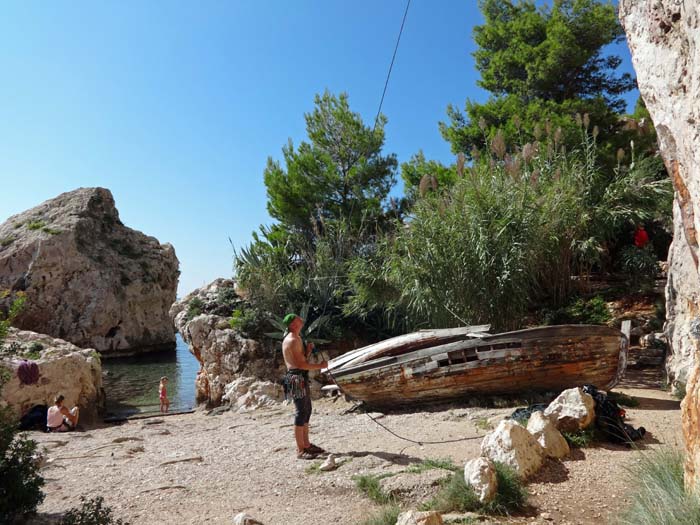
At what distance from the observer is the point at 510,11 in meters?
15.3

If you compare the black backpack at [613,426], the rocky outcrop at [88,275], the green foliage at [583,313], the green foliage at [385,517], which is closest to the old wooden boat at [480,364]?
the black backpack at [613,426]

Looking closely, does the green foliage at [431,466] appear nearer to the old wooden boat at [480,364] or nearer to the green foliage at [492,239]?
the old wooden boat at [480,364]

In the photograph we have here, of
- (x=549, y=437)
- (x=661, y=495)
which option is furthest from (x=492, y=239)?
(x=661, y=495)

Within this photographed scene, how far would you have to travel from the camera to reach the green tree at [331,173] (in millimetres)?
14695

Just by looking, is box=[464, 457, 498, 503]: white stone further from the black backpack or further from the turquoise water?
the turquoise water

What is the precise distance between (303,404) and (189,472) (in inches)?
54.4

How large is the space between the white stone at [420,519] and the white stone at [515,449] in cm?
107

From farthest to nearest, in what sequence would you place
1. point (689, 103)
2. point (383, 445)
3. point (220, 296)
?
point (220, 296)
point (383, 445)
point (689, 103)

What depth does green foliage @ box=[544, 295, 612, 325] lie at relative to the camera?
29.5 feet

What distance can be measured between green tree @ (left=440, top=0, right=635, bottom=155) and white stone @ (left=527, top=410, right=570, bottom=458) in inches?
351

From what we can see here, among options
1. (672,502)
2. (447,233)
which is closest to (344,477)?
(672,502)

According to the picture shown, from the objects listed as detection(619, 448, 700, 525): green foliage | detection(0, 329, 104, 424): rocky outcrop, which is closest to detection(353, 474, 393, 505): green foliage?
detection(619, 448, 700, 525): green foliage

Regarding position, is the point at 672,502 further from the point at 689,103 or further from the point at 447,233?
the point at 447,233

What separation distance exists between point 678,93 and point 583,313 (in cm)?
760
